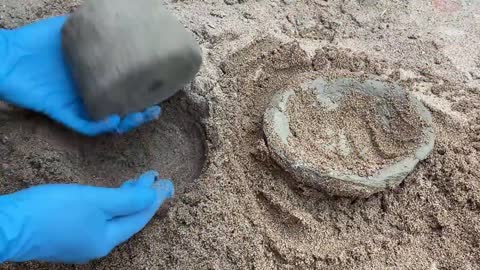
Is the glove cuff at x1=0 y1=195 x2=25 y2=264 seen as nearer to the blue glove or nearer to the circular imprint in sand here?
the blue glove

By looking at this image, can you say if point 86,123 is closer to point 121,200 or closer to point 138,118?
point 138,118

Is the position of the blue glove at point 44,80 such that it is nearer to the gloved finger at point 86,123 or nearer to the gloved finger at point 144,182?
the gloved finger at point 86,123

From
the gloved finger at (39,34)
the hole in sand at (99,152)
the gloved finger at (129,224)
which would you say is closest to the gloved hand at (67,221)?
the gloved finger at (129,224)

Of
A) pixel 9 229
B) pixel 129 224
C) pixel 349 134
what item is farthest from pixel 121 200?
pixel 349 134

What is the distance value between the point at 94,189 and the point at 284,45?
90 centimetres

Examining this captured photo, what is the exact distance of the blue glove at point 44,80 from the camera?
1749 mm

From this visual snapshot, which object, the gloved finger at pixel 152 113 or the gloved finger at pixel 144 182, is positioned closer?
the gloved finger at pixel 144 182

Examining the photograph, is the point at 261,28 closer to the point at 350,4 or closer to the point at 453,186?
the point at 350,4

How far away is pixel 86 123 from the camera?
179 cm

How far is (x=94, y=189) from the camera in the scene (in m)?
1.57

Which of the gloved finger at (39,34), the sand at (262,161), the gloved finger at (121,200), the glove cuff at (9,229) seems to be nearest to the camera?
the glove cuff at (9,229)

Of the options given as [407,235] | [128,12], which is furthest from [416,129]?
[128,12]

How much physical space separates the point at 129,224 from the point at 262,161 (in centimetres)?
45

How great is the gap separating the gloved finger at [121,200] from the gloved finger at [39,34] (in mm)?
540
